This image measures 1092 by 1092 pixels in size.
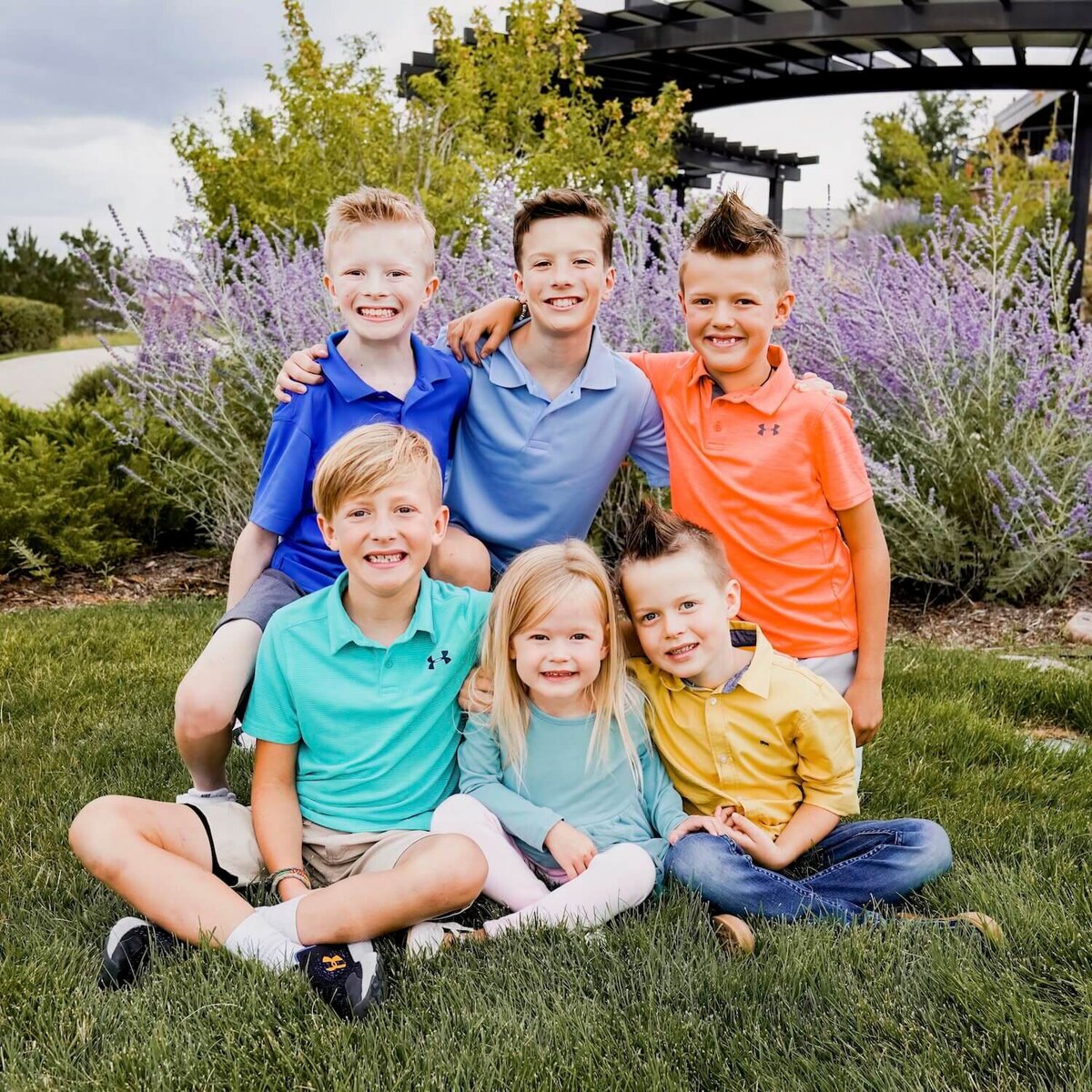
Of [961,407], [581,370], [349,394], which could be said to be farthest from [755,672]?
[961,407]

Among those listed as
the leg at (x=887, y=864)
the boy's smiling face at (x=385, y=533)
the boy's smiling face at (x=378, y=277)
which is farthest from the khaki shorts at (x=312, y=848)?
the boy's smiling face at (x=378, y=277)

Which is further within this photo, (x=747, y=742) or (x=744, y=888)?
(x=747, y=742)

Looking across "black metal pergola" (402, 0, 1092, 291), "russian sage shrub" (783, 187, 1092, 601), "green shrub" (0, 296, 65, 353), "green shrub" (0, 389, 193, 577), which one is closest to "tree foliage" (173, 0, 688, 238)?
"black metal pergola" (402, 0, 1092, 291)

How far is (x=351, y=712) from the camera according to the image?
240 centimetres

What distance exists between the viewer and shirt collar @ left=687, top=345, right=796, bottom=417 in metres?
2.72

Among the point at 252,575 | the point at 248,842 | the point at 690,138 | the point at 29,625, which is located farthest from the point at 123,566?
the point at 690,138

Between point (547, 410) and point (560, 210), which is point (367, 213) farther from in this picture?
point (547, 410)

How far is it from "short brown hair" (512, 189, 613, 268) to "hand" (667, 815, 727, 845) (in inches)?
58.3

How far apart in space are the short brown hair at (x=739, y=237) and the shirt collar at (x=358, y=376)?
719 mm

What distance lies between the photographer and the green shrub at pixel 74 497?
582cm

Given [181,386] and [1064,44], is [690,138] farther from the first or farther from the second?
[181,386]

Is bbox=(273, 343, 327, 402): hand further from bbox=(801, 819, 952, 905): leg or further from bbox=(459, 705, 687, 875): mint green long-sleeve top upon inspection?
bbox=(801, 819, 952, 905): leg

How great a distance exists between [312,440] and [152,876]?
1.12m

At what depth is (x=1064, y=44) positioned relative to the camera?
35.1ft
